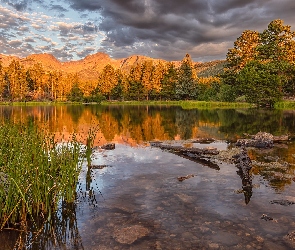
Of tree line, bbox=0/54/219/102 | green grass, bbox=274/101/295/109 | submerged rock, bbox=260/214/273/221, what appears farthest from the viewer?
tree line, bbox=0/54/219/102

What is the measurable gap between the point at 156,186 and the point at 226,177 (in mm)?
3227

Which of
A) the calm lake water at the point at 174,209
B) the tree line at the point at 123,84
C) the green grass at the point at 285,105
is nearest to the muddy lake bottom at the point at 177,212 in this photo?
the calm lake water at the point at 174,209

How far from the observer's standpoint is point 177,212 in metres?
8.49

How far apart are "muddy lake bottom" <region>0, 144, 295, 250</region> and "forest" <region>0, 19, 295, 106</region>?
170ft

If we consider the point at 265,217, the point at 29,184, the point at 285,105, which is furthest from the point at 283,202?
the point at 285,105

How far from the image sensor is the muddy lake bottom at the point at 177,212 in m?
Result: 6.85

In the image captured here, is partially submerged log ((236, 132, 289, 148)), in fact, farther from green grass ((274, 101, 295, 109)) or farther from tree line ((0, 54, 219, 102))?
tree line ((0, 54, 219, 102))

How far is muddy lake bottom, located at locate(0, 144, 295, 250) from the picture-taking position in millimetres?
6852

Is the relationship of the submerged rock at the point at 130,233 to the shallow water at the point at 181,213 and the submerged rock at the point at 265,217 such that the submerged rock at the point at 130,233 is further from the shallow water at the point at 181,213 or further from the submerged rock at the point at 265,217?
the submerged rock at the point at 265,217

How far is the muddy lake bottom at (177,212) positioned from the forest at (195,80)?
5175 cm

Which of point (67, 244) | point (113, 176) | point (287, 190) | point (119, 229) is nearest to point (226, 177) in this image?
point (287, 190)

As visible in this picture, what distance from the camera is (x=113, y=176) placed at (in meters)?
12.3

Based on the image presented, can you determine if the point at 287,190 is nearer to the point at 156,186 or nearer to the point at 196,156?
the point at 156,186

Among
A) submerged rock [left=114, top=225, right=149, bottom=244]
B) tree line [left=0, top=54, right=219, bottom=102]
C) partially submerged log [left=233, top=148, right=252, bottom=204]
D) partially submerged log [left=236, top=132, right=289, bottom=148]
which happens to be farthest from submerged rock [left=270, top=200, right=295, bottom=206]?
tree line [left=0, top=54, right=219, bottom=102]
